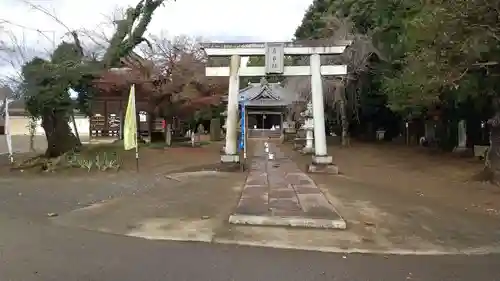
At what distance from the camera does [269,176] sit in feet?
51.0

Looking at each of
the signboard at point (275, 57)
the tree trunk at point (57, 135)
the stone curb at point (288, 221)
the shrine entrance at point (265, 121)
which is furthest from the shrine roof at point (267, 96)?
the stone curb at point (288, 221)

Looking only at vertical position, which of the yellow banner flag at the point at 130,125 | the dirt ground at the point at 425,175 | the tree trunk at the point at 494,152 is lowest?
the dirt ground at the point at 425,175

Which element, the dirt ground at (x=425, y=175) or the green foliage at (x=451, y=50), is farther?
the dirt ground at (x=425, y=175)

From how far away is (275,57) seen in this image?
1709 centimetres

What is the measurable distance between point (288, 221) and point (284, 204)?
5.59ft

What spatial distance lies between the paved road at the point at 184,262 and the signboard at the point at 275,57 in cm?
1073

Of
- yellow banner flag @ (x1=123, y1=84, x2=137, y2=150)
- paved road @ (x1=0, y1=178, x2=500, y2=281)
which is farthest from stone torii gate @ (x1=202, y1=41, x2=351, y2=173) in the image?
paved road @ (x1=0, y1=178, x2=500, y2=281)

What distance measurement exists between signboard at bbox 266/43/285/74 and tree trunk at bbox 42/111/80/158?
939cm

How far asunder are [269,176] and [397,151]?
14.0m

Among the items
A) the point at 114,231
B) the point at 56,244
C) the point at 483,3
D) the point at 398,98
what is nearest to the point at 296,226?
the point at 114,231

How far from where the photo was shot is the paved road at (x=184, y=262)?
5340mm

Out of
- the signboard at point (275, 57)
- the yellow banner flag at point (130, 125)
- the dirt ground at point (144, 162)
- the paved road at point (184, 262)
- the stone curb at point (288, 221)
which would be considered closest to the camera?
the paved road at point (184, 262)

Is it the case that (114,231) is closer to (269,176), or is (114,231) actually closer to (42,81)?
(269,176)

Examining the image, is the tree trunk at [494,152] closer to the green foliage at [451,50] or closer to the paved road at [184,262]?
the green foliage at [451,50]
